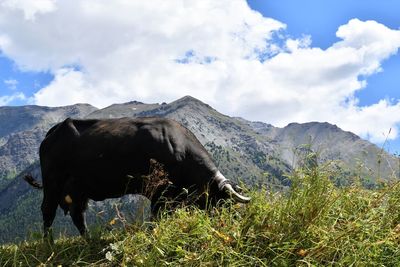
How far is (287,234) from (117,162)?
5.82 m

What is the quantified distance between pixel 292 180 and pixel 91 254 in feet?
11.0

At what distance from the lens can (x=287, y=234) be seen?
19.3 ft

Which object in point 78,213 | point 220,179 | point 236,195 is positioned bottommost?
point 78,213

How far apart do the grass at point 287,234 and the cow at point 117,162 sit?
9.05 ft

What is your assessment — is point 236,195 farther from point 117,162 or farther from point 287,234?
point 117,162

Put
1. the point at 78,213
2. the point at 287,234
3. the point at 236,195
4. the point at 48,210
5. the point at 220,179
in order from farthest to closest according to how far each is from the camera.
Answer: the point at 78,213 < the point at 48,210 < the point at 220,179 < the point at 236,195 < the point at 287,234

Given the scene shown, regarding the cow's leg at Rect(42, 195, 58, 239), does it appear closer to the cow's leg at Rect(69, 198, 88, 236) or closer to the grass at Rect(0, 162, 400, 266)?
the cow's leg at Rect(69, 198, 88, 236)

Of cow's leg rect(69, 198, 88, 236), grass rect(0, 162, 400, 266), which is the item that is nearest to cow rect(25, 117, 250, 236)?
cow's leg rect(69, 198, 88, 236)

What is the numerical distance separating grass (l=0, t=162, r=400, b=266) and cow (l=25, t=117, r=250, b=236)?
2758mm

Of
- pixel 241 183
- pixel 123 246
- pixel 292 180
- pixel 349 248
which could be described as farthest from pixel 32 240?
pixel 349 248

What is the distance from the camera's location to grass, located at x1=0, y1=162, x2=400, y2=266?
5.50m

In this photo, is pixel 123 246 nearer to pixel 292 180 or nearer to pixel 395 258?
pixel 292 180

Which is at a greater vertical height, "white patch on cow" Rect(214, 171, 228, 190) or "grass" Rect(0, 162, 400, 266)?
"white patch on cow" Rect(214, 171, 228, 190)

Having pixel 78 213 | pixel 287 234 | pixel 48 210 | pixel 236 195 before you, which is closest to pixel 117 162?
pixel 78 213
